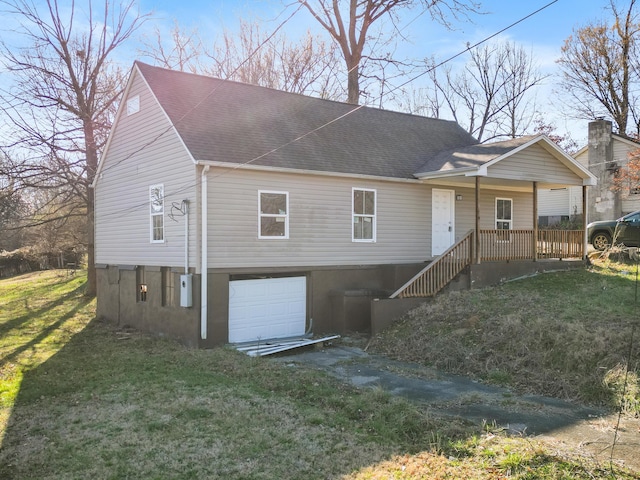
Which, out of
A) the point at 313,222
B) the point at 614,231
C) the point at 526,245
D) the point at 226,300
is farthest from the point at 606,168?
the point at 226,300

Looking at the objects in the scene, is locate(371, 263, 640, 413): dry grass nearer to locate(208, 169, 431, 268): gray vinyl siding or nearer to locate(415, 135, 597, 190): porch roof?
locate(208, 169, 431, 268): gray vinyl siding

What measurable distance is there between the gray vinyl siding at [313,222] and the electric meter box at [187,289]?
2.16ft

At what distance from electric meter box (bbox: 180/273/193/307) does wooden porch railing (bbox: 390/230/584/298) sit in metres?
4.92

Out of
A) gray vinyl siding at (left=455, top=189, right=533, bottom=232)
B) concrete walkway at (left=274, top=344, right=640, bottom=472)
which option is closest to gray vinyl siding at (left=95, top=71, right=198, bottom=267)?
concrete walkway at (left=274, top=344, right=640, bottom=472)

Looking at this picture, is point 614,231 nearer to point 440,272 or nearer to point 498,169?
point 498,169

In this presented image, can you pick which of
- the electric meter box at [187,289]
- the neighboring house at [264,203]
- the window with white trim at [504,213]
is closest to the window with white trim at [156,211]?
the neighboring house at [264,203]

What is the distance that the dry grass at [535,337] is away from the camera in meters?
8.09

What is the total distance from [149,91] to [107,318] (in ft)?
24.7

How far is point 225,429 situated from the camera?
249 inches

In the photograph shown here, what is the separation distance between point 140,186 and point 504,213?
11978 mm

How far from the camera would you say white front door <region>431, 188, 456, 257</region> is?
16156 millimetres

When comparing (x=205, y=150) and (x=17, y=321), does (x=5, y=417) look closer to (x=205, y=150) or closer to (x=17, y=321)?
(x=205, y=150)

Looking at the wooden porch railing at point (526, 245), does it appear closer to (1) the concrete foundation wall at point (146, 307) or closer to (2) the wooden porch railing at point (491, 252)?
(2) the wooden porch railing at point (491, 252)

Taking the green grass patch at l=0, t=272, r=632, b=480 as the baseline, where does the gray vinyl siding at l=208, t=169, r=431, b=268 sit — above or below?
above
